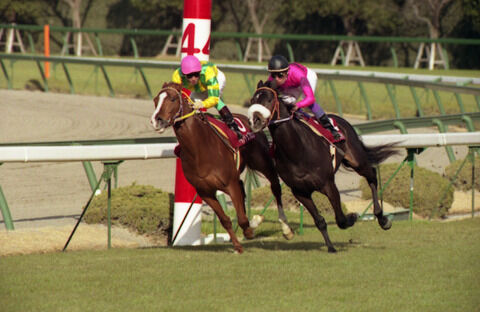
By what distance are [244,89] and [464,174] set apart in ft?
31.3

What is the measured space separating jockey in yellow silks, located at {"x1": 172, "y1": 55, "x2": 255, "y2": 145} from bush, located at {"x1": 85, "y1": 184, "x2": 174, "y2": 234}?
1407 mm

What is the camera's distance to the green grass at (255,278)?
207 inches

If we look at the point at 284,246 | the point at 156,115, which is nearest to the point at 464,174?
the point at 284,246

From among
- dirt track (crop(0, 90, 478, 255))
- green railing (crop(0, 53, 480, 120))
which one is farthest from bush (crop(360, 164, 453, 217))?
A: green railing (crop(0, 53, 480, 120))

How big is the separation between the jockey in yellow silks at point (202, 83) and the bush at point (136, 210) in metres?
1.41

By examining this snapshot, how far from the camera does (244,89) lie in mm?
19953

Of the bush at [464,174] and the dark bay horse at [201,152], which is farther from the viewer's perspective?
the bush at [464,174]

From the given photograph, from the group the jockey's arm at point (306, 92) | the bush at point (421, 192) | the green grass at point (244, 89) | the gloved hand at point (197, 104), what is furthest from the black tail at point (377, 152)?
the green grass at point (244, 89)

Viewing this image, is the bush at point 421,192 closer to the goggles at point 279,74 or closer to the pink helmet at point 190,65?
the goggles at point 279,74

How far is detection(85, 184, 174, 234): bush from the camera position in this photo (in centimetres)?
811

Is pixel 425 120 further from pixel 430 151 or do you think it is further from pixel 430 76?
pixel 430 76

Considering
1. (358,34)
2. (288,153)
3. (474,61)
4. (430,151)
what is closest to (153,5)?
(358,34)

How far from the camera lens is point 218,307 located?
5.18m

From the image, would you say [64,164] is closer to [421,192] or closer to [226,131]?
[421,192]
